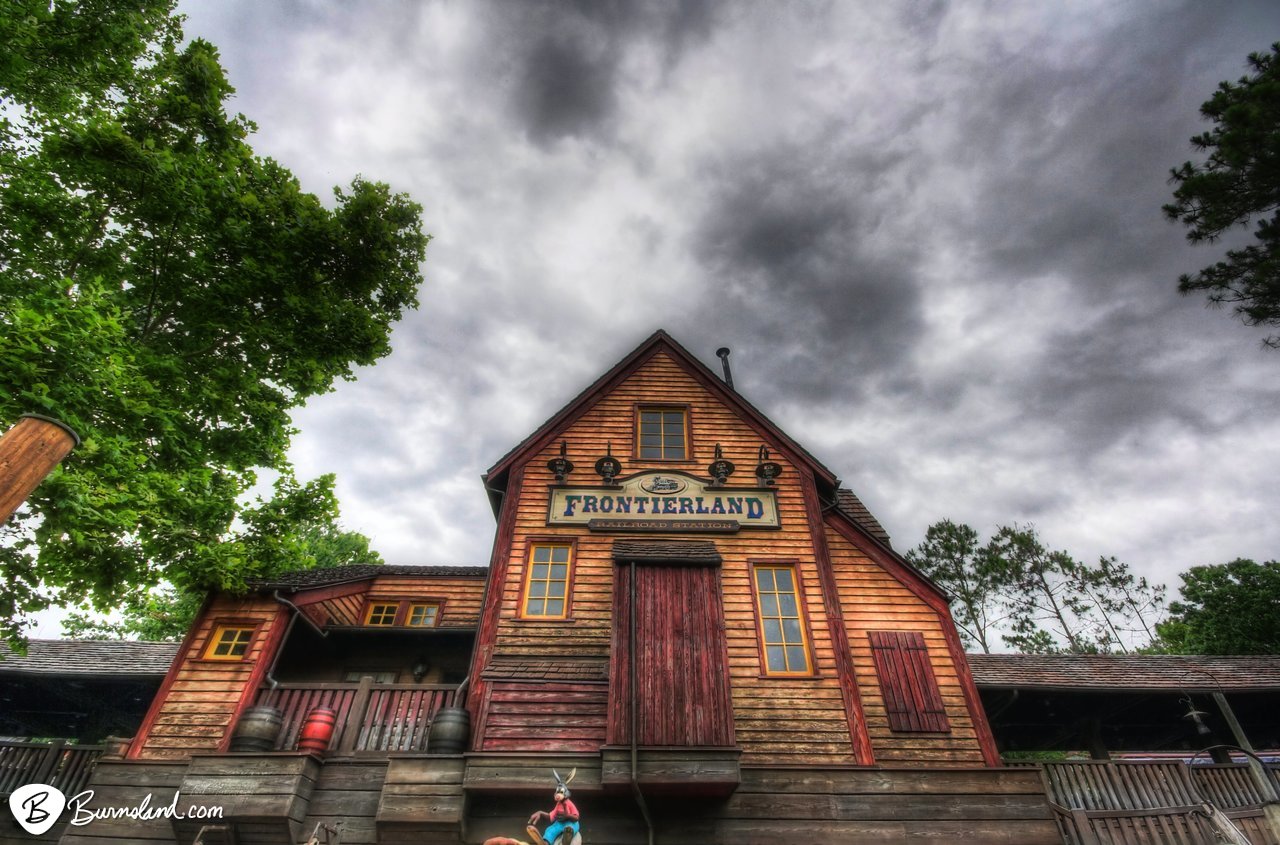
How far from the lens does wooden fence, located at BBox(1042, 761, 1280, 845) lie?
361 inches

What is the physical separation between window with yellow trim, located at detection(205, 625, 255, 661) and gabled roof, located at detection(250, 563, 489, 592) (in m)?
0.75

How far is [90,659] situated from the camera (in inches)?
516

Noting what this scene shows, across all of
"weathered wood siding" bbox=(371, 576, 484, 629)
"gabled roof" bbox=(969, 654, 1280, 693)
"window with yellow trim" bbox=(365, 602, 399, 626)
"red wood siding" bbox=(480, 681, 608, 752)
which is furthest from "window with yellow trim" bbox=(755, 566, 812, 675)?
"window with yellow trim" bbox=(365, 602, 399, 626)

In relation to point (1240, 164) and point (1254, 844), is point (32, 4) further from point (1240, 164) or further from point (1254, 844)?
point (1254, 844)

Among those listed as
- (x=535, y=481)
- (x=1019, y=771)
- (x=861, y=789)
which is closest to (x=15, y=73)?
(x=535, y=481)

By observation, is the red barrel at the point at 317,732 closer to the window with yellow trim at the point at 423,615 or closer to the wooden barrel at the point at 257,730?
the wooden barrel at the point at 257,730

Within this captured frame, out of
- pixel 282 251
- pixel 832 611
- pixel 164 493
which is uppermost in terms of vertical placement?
pixel 282 251

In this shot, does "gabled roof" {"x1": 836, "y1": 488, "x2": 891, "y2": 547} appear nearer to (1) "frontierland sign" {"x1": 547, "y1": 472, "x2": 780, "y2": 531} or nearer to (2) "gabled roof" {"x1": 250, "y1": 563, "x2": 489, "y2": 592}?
(1) "frontierland sign" {"x1": 547, "y1": 472, "x2": 780, "y2": 531}

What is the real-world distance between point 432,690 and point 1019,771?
8616 millimetres

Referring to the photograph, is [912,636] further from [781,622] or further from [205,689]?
[205,689]

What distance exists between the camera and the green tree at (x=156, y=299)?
784cm

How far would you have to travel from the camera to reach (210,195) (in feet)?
31.4
